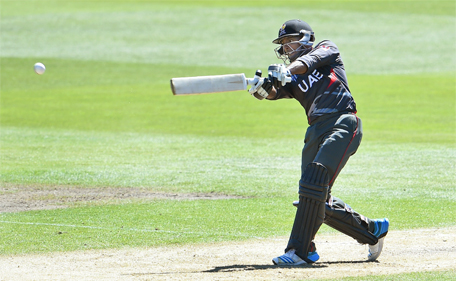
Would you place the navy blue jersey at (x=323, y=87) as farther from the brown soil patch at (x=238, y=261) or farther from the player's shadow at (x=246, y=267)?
the brown soil patch at (x=238, y=261)

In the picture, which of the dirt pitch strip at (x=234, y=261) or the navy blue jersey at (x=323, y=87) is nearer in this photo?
the dirt pitch strip at (x=234, y=261)

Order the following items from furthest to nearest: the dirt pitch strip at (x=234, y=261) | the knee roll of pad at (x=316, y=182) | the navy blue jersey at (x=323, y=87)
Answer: the navy blue jersey at (x=323, y=87) → the knee roll of pad at (x=316, y=182) → the dirt pitch strip at (x=234, y=261)

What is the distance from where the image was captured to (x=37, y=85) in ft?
84.2

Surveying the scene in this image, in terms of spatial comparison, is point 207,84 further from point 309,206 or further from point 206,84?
point 309,206

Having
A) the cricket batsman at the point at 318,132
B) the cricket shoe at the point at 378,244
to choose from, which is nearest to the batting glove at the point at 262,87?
the cricket batsman at the point at 318,132

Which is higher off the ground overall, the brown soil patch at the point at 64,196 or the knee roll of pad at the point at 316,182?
the knee roll of pad at the point at 316,182

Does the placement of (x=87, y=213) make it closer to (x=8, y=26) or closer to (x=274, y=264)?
(x=274, y=264)

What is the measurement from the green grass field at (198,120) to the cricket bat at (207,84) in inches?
84.9

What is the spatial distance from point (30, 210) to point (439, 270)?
580 centimetres

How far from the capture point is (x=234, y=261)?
682 centimetres

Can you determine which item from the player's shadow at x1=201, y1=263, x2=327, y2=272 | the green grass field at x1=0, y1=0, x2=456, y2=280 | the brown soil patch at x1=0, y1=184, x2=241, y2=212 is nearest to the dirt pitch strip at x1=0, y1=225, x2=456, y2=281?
the player's shadow at x1=201, y1=263, x2=327, y2=272

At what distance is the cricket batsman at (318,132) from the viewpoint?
20.9ft

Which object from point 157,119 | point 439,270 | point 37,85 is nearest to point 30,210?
point 439,270

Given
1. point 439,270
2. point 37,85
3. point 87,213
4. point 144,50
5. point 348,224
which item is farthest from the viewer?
point 144,50
